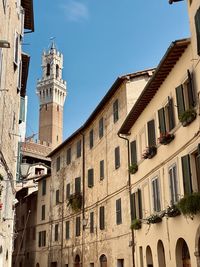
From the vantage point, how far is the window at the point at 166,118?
1599 cm

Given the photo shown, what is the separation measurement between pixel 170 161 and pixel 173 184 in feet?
3.16

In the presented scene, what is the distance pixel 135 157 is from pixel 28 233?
2578 centimetres

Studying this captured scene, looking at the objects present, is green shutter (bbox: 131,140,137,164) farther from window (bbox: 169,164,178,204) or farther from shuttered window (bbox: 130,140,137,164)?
window (bbox: 169,164,178,204)

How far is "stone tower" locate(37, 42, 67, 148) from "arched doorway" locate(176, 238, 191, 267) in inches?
3152

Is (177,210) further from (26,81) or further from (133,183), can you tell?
(26,81)

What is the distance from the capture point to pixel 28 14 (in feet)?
79.6

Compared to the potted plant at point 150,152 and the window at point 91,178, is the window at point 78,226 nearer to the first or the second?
the window at point 91,178

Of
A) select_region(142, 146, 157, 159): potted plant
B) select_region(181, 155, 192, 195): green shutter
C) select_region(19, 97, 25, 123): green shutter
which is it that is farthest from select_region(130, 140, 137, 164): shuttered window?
select_region(181, 155, 192, 195): green shutter

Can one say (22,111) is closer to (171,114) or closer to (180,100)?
(171,114)

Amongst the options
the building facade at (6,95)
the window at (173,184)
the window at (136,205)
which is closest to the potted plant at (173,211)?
the window at (173,184)

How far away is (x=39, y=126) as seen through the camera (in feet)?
337

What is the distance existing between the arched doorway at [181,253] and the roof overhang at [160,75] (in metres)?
6.58

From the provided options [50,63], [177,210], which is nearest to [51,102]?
[50,63]

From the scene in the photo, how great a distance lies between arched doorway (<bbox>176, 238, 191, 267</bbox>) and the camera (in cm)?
1514
